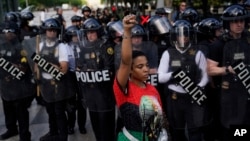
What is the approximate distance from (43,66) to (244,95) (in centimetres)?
248

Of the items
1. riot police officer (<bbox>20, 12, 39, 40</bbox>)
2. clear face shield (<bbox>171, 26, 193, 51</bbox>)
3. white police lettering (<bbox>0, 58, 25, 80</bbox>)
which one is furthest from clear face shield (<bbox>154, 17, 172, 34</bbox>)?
riot police officer (<bbox>20, 12, 39, 40</bbox>)

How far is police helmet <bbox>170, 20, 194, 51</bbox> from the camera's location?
4.07m

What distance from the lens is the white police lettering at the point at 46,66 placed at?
4.84 meters

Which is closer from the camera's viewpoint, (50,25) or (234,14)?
(234,14)

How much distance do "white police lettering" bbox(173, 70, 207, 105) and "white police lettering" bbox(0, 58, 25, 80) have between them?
2.36m

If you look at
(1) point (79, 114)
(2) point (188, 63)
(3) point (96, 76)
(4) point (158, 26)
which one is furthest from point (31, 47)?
(2) point (188, 63)

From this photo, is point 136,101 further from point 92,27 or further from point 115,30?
point 115,30

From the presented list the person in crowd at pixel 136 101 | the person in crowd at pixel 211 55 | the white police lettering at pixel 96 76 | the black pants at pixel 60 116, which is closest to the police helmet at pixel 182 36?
the person in crowd at pixel 211 55

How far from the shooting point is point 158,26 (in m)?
5.36

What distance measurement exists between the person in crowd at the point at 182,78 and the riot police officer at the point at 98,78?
680mm

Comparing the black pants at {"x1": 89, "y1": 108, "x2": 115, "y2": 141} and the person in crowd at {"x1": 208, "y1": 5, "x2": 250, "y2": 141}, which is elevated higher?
the person in crowd at {"x1": 208, "y1": 5, "x2": 250, "y2": 141}

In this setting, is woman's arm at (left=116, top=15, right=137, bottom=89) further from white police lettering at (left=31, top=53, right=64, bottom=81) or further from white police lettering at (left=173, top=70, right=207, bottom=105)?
white police lettering at (left=31, top=53, right=64, bottom=81)

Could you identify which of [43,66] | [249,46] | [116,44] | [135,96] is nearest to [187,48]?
[249,46]

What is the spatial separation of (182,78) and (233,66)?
558mm
